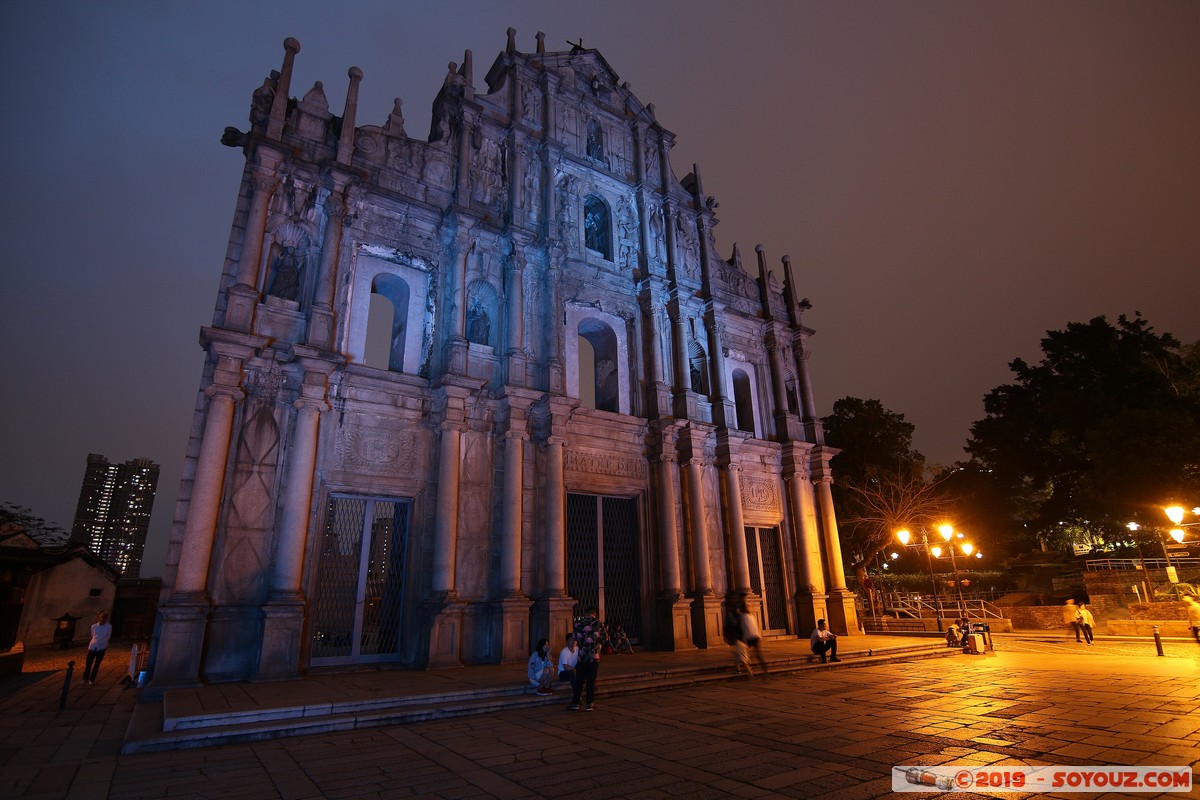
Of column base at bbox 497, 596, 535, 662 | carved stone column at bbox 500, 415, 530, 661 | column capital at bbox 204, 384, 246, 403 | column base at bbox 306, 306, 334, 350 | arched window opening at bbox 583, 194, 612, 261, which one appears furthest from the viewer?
arched window opening at bbox 583, 194, 612, 261

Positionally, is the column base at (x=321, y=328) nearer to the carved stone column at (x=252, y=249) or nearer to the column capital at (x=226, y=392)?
the carved stone column at (x=252, y=249)

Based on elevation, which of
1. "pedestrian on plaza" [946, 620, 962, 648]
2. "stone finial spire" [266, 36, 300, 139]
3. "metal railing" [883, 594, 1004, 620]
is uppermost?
"stone finial spire" [266, 36, 300, 139]

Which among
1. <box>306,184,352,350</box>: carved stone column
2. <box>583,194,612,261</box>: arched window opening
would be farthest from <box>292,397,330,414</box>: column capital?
<box>583,194,612,261</box>: arched window opening

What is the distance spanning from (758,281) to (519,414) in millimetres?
11950

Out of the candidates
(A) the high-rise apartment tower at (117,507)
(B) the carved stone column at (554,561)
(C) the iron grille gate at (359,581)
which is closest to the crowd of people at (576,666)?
(B) the carved stone column at (554,561)

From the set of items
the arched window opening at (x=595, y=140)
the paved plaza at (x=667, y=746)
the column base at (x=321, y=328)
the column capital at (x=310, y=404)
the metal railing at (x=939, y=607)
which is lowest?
the paved plaza at (x=667, y=746)

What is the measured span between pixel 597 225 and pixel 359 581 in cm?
1294

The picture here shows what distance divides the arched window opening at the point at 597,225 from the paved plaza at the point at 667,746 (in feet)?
45.0

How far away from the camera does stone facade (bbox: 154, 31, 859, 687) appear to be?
11531 millimetres

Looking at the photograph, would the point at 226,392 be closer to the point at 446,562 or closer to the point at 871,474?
the point at 446,562

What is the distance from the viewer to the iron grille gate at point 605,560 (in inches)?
605

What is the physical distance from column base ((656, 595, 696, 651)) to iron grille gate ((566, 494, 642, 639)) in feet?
2.14

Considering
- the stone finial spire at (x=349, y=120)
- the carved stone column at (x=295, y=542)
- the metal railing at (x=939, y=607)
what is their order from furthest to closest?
the metal railing at (x=939, y=607)
the stone finial spire at (x=349, y=120)
the carved stone column at (x=295, y=542)

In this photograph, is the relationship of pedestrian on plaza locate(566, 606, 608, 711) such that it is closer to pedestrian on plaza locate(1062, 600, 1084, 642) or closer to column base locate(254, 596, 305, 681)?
column base locate(254, 596, 305, 681)
